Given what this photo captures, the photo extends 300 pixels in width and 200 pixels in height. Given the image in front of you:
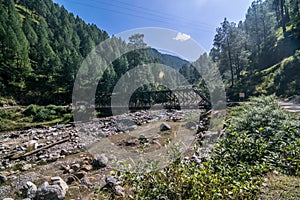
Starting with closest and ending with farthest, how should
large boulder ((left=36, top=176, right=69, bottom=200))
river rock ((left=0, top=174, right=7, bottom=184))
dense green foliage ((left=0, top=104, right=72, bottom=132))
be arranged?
1. large boulder ((left=36, top=176, right=69, bottom=200))
2. river rock ((left=0, top=174, right=7, bottom=184))
3. dense green foliage ((left=0, top=104, right=72, bottom=132))

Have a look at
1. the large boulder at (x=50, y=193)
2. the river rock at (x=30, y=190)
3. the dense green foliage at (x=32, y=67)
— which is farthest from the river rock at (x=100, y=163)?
the dense green foliage at (x=32, y=67)

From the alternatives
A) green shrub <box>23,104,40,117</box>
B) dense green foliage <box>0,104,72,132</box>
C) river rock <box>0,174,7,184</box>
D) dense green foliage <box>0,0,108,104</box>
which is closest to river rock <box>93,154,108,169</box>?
river rock <box>0,174,7,184</box>

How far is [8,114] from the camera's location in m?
19.1

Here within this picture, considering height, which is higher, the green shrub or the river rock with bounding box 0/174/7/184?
the green shrub

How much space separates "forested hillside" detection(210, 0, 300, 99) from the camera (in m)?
20.5

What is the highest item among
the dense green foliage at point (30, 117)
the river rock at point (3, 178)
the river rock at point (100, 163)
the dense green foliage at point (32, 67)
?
the dense green foliage at point (32, 67)

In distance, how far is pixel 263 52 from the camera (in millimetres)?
32219

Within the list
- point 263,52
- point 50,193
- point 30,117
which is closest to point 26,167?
point 50,193

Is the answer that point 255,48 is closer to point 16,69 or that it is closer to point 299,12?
point 299,12

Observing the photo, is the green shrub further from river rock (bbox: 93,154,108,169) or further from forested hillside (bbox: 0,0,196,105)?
river rock (bbox: 93,154,108,169)

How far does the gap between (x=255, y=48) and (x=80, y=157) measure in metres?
37.7

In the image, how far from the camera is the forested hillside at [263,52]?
808 inches

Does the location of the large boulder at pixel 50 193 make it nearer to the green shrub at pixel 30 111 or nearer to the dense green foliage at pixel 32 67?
the green shrub at pixel 30 111

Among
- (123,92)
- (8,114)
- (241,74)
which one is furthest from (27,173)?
(241,74)
